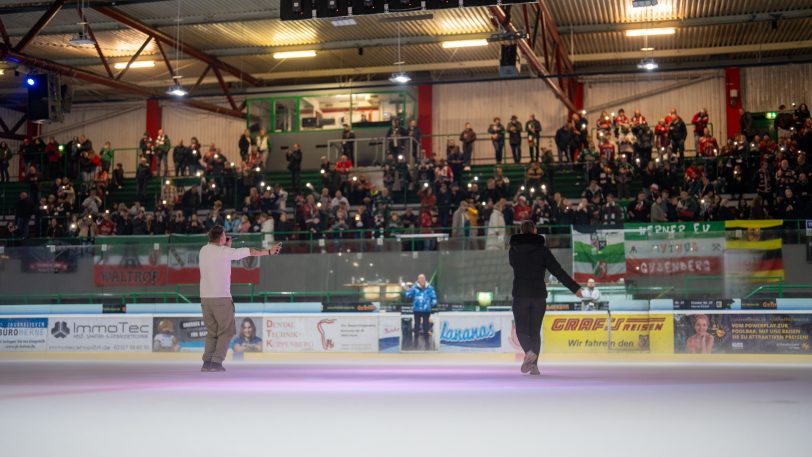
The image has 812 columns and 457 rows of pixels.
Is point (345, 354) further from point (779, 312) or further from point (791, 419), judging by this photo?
point (791, 419)

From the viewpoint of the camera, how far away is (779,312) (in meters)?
15.6

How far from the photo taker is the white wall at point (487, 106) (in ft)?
112

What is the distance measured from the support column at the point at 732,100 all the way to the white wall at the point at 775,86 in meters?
0.23

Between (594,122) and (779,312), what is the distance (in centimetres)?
1932

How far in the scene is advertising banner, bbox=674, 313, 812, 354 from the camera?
15.5m

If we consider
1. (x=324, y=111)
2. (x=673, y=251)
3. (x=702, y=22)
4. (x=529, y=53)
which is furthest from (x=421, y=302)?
(x=324, y=111)

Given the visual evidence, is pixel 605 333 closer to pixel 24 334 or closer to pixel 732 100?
pixel 24 334

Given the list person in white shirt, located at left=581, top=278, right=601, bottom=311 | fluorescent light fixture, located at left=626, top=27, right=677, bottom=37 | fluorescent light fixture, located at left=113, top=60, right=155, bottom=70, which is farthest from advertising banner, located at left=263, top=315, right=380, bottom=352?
fluorescent light fixture, located at left=113, top=60, right=155, bottom=70

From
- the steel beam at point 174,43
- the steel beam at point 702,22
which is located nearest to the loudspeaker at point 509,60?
the steel beam at point 702,22

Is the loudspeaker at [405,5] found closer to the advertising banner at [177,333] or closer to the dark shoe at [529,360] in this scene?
the dark shoe at [529,360]

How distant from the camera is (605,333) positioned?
16.4 meters

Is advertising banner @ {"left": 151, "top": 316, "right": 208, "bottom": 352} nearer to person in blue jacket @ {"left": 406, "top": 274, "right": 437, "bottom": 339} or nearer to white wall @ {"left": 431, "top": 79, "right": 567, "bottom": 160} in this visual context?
person in blue jacket @ {"left": 406, "top": 274, "right": 437, "bottom": 339}

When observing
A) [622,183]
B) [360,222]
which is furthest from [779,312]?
[360,222]

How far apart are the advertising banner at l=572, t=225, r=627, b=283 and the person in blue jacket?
9.27ft
